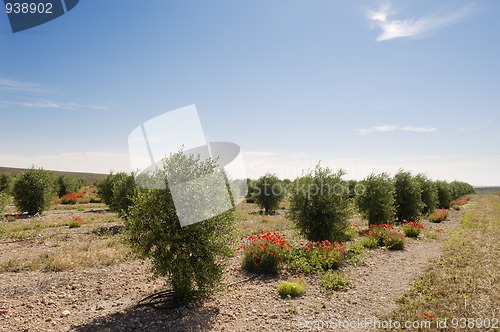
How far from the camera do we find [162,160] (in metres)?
7.59

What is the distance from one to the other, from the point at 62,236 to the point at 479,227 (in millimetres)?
26897

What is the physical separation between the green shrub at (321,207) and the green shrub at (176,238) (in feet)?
22.4

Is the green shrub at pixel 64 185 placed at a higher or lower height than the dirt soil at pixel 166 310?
higher

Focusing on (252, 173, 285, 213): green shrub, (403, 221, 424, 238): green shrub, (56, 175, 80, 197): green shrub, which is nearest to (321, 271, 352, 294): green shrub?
(403, 221, 424, 238): green shrub

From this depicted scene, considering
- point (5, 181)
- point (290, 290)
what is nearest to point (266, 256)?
point (290, 290)

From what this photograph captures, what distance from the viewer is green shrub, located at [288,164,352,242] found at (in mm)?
13312

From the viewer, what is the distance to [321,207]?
13305 millimetres

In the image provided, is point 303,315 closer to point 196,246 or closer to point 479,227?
→ point 196,246

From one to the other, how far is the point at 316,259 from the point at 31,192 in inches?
991

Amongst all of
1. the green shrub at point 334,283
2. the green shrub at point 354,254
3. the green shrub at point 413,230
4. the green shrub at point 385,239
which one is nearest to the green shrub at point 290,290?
the green shrub at point 334,283

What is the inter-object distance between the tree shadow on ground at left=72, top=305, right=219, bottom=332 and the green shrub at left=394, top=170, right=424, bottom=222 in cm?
2102

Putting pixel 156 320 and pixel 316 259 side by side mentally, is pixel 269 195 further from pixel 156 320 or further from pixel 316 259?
pixel 156 320

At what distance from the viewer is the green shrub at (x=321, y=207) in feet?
43.7

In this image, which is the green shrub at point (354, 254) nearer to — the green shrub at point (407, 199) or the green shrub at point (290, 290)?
the green shrub at point (290, 290)
